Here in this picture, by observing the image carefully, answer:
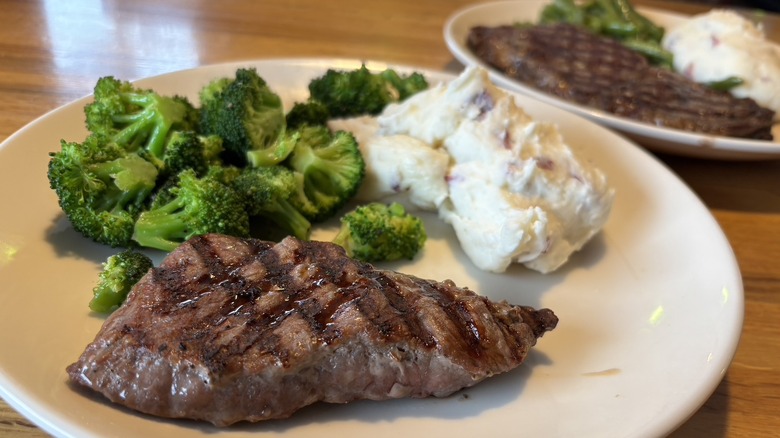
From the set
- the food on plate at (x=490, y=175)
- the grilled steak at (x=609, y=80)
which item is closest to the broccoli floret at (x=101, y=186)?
the food on plate at (x=490, y=175)

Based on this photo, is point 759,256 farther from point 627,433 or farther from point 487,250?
point 627,433

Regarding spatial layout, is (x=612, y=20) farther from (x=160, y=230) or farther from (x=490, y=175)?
(x=160, y=230)

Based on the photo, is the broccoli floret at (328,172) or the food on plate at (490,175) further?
the broccoli floret at (328,172)

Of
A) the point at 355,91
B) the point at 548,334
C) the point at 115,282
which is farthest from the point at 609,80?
the point at 115,282

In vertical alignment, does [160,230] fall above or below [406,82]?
below

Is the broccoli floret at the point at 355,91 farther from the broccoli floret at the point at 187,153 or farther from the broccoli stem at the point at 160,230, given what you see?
the broccoli stem at the point at 160,230
